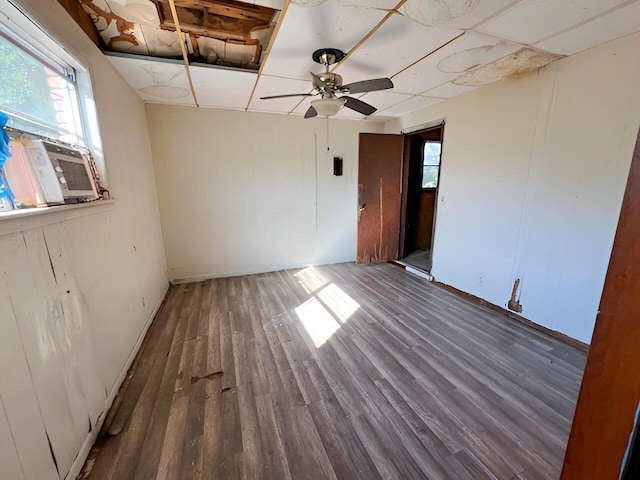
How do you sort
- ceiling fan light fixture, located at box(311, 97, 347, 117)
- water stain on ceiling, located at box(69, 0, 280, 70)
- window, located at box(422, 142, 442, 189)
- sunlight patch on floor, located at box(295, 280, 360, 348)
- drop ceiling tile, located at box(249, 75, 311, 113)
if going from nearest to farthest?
water stain on ceiling, located at box(69, 0, 280, 70), ceiling fan light fixture, located at box(311, 97, 347, 117), sunlight patch on floor, located at box(295, 280, 360, 348), drop ceiling tile, located at box(249, 75, 311, 113), window, located at box(422, 142, 442, 189)

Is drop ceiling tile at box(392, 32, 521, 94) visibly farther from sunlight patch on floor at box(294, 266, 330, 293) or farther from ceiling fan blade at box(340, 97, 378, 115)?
sunlight patch on floor at box(294, 266, 330, 293)

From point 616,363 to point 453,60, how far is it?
8.39 feet

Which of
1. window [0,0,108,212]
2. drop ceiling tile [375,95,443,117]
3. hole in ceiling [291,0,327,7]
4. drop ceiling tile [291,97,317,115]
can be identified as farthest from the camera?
drop ceiling tile [375,95,443,117]

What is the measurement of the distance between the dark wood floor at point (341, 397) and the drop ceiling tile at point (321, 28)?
8.06 ft

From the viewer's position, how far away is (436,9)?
1553mm

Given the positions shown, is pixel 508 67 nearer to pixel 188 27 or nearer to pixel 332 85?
pixel 332 85

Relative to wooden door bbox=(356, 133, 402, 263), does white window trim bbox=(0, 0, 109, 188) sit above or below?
above

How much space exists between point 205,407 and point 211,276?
8.34 feet

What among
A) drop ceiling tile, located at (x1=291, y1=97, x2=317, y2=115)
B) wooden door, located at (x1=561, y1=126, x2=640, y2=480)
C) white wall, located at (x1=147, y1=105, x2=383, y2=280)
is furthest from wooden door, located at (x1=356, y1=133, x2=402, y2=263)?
wooden door, located at (x1=561, y1=126, x2=640, y2=480)

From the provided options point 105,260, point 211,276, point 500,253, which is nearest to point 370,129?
point 500,253

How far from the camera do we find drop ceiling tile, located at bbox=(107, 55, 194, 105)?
2283 mm

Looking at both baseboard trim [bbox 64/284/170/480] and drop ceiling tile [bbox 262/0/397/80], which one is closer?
baseboard trim [bbox 64/284/170/480]

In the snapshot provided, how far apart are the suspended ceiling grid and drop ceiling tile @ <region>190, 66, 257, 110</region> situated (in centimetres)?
1

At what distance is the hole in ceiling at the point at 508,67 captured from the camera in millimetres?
2131
